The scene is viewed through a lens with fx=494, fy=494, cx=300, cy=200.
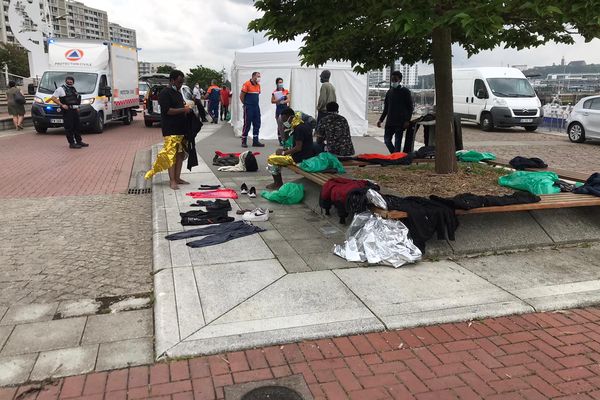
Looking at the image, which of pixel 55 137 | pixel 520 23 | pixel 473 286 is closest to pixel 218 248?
pixel 473 286

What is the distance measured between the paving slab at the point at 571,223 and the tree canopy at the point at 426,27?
1568mm

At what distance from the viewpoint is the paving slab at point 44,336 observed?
331 cm

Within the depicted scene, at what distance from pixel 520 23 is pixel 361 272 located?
3.96 meters

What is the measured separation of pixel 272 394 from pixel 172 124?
5.82m

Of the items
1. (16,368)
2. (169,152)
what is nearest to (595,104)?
(169,152)

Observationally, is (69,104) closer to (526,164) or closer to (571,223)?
(526,164)

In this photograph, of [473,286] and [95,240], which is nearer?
[473,286]

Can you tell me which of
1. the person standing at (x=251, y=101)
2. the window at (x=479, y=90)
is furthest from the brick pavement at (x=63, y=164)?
the window at (x=479, y=90)

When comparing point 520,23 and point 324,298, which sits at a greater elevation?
point 520,23

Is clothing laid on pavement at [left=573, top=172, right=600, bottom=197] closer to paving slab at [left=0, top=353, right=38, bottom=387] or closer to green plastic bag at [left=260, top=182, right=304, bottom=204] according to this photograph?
green plastic bag at [left=260, top=182, right=304, bottom=204]

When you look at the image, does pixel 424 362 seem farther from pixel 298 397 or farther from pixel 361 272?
pixel 361 272

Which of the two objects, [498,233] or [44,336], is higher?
[498,233]

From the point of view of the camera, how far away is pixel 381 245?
4777 millimetres

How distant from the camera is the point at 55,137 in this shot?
664 inches
